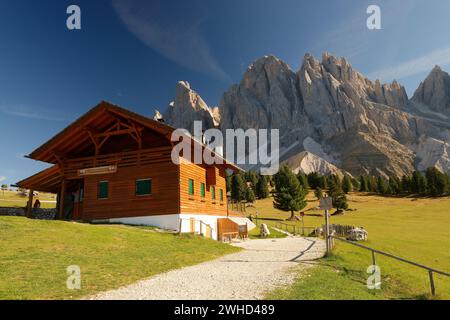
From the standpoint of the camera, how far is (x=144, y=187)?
73.6 ft

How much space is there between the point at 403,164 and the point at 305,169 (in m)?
56.0

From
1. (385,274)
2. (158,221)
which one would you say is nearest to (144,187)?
(158,221)

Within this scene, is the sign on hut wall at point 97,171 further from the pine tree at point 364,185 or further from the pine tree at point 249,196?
the pine tree at point 364,185

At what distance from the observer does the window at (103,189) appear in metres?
23.4

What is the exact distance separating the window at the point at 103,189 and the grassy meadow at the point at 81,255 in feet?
24.1

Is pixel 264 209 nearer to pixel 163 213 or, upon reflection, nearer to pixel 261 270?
pixel 163 213

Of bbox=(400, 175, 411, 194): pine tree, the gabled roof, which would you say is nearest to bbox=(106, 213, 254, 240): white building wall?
the gabled roof

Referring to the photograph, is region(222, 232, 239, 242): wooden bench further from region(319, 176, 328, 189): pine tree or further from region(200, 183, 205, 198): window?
region(319, 176, 328, 189): pine tree

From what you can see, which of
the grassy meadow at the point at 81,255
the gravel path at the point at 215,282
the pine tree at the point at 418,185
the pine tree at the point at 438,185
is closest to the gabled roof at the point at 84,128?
the grassy meadow at the point at 81,255

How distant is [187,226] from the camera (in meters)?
22.0

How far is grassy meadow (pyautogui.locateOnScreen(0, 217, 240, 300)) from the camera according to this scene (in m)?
7.96

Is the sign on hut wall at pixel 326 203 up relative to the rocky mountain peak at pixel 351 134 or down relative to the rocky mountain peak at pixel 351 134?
down

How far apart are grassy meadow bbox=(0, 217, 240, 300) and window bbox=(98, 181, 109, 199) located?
7353 mm
